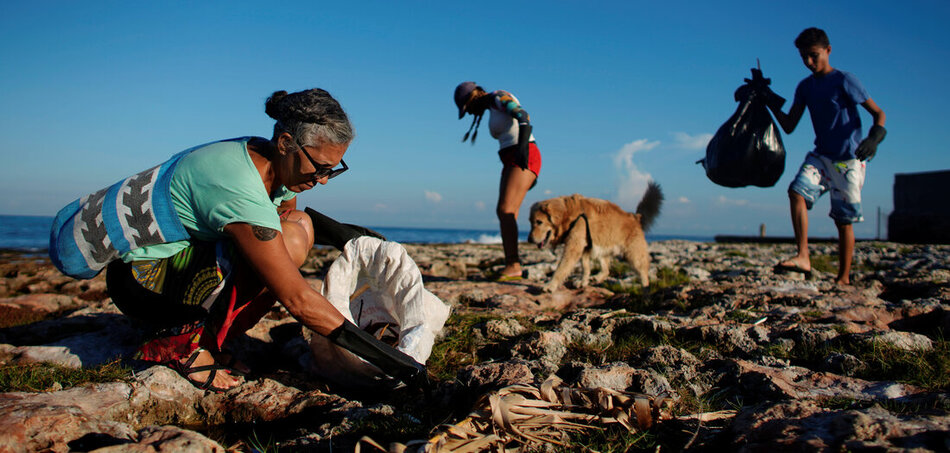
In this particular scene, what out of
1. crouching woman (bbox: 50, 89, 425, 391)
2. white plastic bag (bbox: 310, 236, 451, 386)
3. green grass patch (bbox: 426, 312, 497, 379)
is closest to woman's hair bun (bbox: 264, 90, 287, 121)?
crouching woman (bbox: 50, 89, 425, 391)

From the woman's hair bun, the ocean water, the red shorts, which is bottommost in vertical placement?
the ocean water

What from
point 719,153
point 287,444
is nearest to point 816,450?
point 287,444

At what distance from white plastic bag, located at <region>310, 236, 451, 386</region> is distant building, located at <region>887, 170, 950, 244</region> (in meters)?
20.2

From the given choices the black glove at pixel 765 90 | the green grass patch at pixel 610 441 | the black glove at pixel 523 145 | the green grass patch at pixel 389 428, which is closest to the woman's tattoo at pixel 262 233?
the green grass patch at pixel 389 428

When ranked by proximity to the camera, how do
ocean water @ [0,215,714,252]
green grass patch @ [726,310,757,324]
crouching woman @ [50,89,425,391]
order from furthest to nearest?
ocean water @ [0,215,714,252] → green grass patch @ [726,310,757,324] → crouching woman @ [50,89,425,391]

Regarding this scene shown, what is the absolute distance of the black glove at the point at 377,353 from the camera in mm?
2211

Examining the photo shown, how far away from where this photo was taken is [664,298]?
14.6 ft

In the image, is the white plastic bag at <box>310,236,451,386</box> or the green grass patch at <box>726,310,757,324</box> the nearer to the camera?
the white plastic bag at <box>310,236,451,386</box>

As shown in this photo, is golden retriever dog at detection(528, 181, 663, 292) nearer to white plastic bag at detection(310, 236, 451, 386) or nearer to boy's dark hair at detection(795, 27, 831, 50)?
boy's dark hair at detection(795, 27, 831, 50)

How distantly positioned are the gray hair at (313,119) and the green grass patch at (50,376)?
52.8 inches

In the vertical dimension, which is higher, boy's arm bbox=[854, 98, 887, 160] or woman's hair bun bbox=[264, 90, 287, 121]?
boy's arm bbox=[854, 98, 887, 160]

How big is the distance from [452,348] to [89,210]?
1.97m

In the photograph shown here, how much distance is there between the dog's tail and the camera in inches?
295

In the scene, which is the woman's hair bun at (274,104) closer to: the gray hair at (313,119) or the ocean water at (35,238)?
the gray hair at (313,119)
